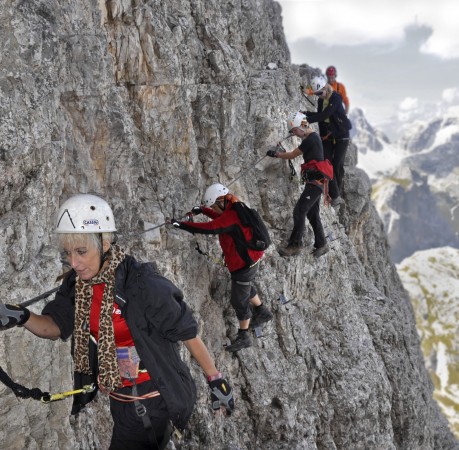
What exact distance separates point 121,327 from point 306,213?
1277cm

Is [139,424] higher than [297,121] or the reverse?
the reverse

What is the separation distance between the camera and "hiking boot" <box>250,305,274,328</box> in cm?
1576

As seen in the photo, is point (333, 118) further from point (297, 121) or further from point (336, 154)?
point (297, 121)

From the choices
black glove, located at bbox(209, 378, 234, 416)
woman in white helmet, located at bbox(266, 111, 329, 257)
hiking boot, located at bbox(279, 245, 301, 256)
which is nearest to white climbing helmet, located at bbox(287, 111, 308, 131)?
woman in white helmet, located at bbox(266, 111, 329, 257)

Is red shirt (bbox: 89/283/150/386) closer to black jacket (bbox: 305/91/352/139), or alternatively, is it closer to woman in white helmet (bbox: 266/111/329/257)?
woman in white helmet (bbox: 266/111/329/257)

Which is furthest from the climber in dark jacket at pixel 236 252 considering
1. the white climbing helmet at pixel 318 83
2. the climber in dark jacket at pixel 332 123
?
the white climbing helmet at pixel 318 83

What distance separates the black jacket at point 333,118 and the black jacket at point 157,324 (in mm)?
14847

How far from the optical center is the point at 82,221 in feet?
21.1

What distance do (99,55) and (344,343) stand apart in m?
15.6

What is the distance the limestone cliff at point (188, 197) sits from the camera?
8820 millimetres

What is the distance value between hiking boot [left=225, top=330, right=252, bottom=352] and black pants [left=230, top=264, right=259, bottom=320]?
2.08 feet

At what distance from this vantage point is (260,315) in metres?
15.8

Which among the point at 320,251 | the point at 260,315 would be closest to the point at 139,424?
the point at 260,315

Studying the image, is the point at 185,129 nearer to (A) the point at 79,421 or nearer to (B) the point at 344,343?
(A) the point at 79,421
